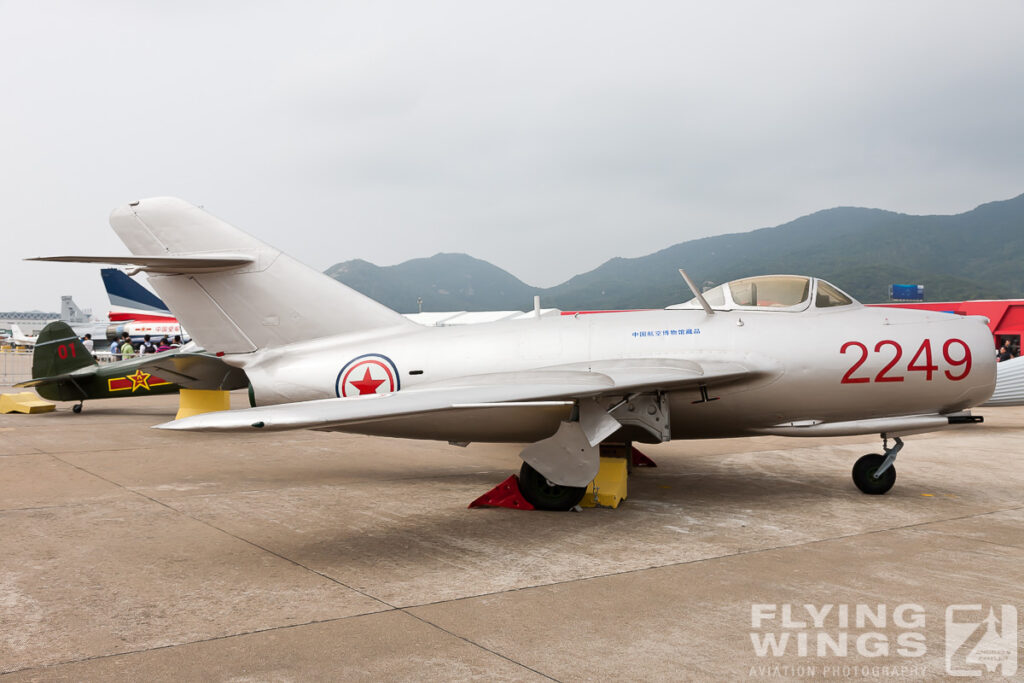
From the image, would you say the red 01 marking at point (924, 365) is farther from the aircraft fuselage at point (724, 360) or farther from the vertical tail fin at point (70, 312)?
the vertical tail fin at point (70, 312)

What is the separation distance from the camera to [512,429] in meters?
7.85

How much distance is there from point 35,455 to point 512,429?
284 inches

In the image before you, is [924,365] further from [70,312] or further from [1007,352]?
[70,312]

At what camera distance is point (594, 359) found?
779 centimetres

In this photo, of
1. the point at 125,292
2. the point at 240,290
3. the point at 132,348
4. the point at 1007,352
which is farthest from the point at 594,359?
the point at 125,292

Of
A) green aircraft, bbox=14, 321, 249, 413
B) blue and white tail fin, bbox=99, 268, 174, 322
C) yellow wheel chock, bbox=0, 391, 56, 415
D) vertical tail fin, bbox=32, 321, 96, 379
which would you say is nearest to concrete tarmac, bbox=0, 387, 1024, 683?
green aircraft, bbox=14, 321, 249, 413

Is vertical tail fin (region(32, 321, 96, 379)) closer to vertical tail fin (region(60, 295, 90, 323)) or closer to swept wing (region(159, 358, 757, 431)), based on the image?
swept wing (region(159, 358, 757, 431))

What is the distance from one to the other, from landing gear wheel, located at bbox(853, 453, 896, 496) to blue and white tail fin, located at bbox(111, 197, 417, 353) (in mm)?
5203

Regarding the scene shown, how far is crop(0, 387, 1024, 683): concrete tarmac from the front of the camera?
3.80 m

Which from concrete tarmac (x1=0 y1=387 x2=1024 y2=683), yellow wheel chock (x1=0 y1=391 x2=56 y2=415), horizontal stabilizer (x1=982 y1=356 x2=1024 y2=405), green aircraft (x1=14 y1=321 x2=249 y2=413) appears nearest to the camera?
concrete tarmac (x1=0 y1=387 x2=1024 y2=683)

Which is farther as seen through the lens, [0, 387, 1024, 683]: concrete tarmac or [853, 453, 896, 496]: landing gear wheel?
[853, 453, 896, 496]: landing gear wheel

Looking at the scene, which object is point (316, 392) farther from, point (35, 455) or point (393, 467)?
point (35, 455)

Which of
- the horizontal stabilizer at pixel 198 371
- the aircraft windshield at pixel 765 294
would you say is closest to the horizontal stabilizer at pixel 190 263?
the horizontal stabilizer at pixel 198 371

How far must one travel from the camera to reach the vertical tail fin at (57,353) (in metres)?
16.2
